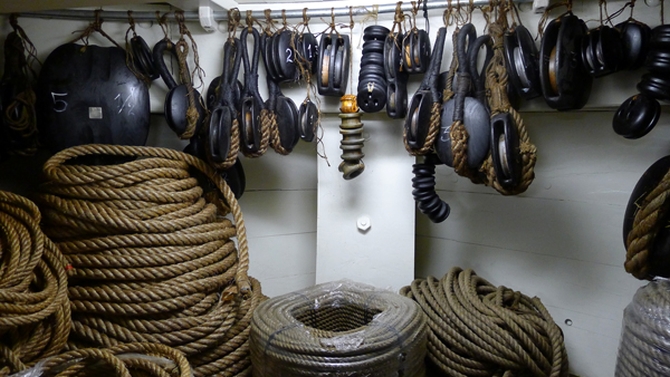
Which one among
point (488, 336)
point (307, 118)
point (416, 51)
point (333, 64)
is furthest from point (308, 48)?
point (488, 336)

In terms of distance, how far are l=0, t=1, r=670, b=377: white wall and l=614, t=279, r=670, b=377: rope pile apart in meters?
0.55

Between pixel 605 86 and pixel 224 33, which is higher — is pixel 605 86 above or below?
below

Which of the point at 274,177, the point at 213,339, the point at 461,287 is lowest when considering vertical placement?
the point at 213,339

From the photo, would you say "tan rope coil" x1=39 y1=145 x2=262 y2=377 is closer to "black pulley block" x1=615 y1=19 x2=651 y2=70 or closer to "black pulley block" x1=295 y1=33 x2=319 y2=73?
"black pulley block" x1=295 y1=33 x2=319 y2=73

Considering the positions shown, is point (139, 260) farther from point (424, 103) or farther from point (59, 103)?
point (424, 103)

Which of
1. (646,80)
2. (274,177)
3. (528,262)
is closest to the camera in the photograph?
(646,80)

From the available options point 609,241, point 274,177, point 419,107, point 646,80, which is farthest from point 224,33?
point 609,241

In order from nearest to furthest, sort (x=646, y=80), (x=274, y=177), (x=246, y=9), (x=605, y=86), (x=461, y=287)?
(x=646, y=80), (x=605, y=86), (x=461, y=287), (x=246, y=9), (x=274, y=177)

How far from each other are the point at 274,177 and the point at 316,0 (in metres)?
0.65

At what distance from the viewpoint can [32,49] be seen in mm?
1487

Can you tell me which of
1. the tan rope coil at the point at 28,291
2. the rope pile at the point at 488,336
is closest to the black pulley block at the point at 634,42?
the rope pile at the point at 488,336

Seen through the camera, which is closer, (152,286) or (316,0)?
(152,286)

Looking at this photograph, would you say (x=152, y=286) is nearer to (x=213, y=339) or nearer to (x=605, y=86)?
(x=213, y=339)

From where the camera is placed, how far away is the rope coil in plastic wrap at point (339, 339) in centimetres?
106
